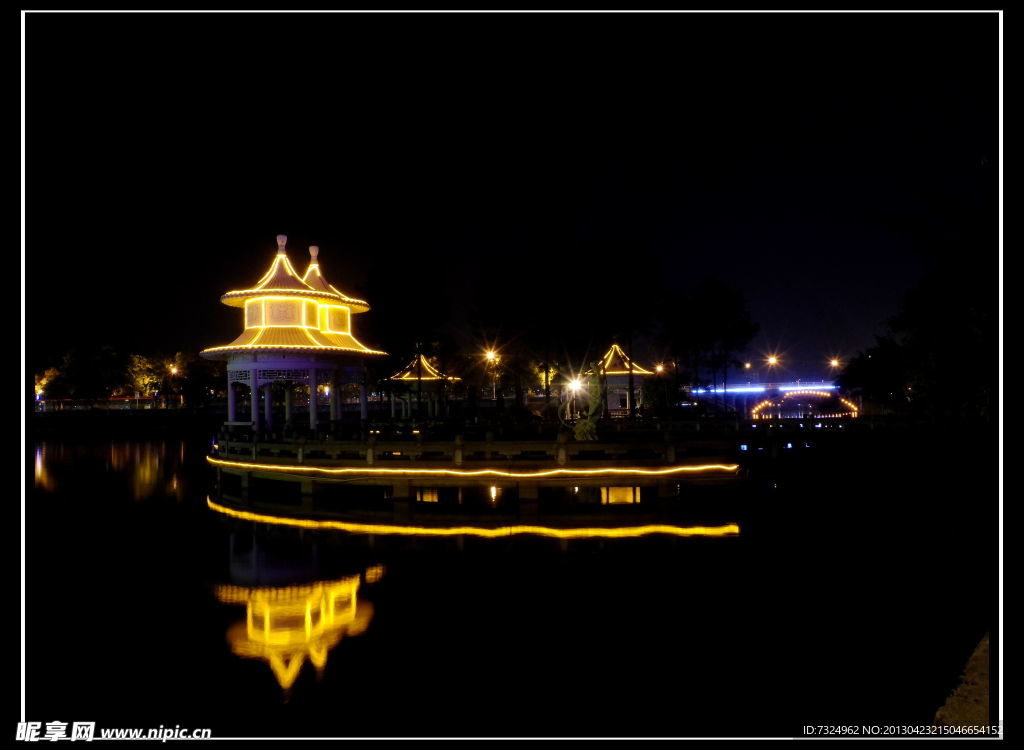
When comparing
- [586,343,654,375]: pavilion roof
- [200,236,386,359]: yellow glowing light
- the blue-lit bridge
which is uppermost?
[200,236,386,359]: yellow glowing light

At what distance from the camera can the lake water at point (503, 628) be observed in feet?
24.5

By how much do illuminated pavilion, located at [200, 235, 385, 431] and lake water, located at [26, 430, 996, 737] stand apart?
727 centimetres

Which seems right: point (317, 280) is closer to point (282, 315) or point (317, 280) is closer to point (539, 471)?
point (282, 315)

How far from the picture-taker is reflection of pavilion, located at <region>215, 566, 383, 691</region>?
880 centimetres

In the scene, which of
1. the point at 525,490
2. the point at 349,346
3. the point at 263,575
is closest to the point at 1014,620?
the point at 263,575

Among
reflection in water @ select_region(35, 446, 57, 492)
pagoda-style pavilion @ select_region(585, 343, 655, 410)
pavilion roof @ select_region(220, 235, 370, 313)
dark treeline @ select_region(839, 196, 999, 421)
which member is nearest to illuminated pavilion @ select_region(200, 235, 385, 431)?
pavilion roof @ select_region(220, 235, 370, 313)

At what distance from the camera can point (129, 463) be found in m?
33.2

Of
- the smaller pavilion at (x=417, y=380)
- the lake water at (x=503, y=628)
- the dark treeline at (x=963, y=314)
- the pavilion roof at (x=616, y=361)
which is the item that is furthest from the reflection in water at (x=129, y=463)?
the pavilion roof at (x=616, y=361)

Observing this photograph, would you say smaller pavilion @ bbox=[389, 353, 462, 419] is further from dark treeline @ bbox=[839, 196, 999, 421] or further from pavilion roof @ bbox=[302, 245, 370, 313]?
dark treeline @ bbox=[839, 196, 999, 421]

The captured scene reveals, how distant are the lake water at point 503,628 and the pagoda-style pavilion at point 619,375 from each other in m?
28.8

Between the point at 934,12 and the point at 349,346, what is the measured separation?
2281cm

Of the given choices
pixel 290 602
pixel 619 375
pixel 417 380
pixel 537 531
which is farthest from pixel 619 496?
pixel 619 375

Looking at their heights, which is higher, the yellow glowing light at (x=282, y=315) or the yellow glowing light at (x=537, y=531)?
the yellow glowing light at (x=282, y=315)

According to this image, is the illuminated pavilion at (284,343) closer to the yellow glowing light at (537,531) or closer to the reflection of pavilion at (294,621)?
the yellow glowing light at (537,531)
